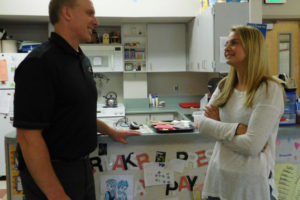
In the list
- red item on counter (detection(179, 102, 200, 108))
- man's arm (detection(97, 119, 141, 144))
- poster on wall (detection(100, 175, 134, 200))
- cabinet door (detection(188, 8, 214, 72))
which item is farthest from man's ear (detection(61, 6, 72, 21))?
red item on counter (detection(179, 102, 200, 108))

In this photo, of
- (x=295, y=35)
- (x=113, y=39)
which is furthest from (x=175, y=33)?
(x=295, y=35)

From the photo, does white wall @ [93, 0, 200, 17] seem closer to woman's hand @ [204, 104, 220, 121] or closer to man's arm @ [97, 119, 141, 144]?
man's arm @ [97, 119, 141, 144]

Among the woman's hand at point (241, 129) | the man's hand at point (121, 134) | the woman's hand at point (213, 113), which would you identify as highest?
the woman's hand at point (213, 113)

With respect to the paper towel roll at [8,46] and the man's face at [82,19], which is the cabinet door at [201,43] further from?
the paper towel roll at [8,46]

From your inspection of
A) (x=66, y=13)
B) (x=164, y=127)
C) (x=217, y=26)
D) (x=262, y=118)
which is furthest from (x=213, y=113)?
(x=217, y=26)

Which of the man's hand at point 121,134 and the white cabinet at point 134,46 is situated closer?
the man's hand at point 121,134

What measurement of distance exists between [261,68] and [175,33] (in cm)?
332

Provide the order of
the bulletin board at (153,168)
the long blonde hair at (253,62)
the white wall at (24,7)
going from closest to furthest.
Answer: the long blonde hair at (253,62) → the bulletin board at (153,168) → the white wall at (24,7)

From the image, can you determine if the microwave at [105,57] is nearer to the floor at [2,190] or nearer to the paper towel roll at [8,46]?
the paper towel roll at [8,46]

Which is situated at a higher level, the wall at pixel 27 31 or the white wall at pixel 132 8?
the white wall at pixel 132 8

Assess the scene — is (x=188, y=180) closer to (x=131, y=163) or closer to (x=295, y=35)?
(x=131, y=163)

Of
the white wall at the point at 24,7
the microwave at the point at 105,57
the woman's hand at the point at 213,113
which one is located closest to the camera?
the woman's hand at the point at 213,113

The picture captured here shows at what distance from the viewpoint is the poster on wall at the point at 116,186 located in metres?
2.03

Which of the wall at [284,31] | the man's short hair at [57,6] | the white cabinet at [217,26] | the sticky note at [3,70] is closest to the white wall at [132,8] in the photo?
the white cabinet at [217,26]
